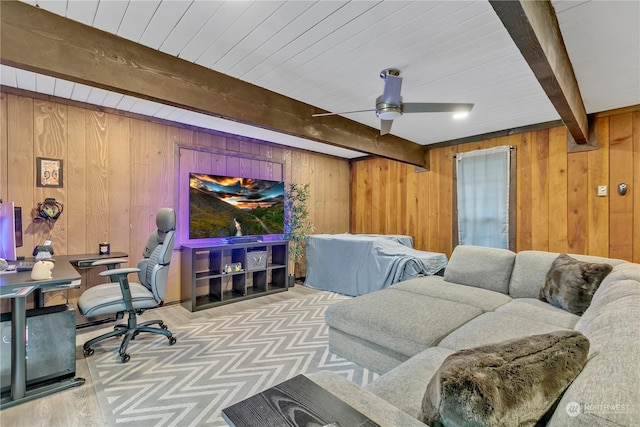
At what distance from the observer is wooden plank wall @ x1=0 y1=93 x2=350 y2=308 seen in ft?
9.20

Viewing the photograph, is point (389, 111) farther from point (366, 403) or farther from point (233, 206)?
point (233, 206)

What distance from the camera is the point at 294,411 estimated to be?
86 cm

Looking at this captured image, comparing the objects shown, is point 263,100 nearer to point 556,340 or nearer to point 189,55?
point 189,55

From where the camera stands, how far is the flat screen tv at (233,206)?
12.7 feet

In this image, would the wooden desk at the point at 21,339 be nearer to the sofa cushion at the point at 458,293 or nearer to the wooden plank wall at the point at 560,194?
the sofa cushion at the point at 458,293

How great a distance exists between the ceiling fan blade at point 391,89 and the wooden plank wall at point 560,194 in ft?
8.30

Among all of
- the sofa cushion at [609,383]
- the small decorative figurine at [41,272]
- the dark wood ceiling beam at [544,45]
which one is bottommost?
the sofa cushion at [609,383]

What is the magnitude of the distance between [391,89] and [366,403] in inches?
84.5

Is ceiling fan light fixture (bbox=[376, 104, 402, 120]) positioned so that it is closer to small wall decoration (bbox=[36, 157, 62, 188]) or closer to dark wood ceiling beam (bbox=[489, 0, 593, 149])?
dark wood ceiling beam (bbox=[489, 0, 593, 149])

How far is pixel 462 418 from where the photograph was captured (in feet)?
2.35

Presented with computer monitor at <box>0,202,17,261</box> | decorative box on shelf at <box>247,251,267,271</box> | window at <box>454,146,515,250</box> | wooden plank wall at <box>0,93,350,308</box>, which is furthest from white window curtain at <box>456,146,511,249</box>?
computer monitor at <box>0,202,17,261</box>

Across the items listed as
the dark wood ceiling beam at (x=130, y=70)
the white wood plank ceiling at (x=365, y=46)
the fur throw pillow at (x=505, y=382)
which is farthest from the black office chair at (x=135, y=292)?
the fur throw pillow at (x=505, y=382)

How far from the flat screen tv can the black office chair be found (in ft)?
2.97

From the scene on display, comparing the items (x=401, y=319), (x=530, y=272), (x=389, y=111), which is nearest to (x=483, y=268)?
(x=530, y=272)
